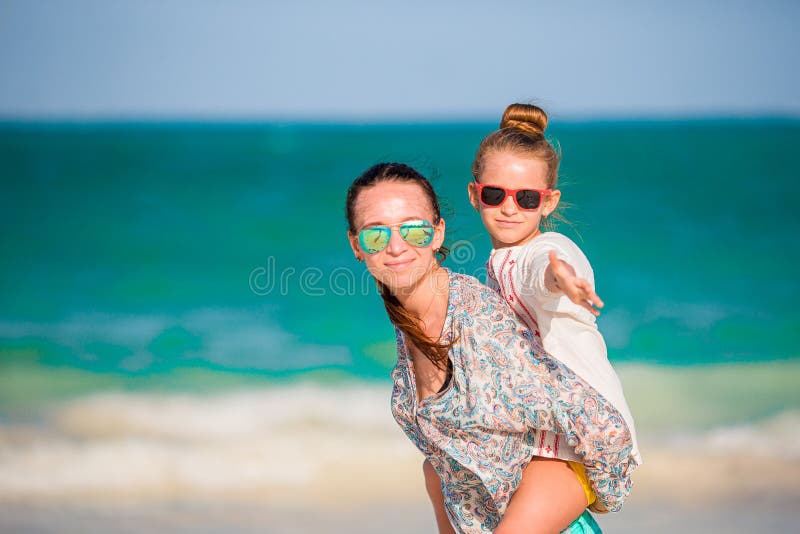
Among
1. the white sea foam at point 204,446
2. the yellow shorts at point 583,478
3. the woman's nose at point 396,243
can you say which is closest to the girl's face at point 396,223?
the woman's nose at point 396,243

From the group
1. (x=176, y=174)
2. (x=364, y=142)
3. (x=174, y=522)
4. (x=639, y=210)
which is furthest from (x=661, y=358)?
(x=364, y=142)

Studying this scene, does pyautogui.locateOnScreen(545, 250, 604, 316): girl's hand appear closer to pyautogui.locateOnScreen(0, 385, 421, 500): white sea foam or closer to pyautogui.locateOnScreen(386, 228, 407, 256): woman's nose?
pyautogui.locateOnScreen(386, 228, 407, 256): woman's nose

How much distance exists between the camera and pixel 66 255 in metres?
17.6

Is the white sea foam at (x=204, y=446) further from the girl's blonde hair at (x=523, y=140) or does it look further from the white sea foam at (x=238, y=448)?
the girl's blonde hair at (x=523, y=140)

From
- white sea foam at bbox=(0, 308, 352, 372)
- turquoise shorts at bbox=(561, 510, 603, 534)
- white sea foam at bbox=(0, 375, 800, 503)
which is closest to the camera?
turquoise shorts at bbox=(561, 510, 603, 534)

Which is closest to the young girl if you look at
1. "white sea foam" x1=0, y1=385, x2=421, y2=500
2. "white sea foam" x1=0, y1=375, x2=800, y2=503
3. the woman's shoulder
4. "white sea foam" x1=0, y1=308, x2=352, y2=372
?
the woman's shoulder

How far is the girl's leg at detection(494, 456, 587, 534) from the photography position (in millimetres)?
2787

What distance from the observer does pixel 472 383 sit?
2771mm

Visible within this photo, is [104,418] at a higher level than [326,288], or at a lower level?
lower

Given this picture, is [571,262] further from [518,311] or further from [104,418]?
[104,418]

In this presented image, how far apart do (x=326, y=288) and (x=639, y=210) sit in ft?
28.5

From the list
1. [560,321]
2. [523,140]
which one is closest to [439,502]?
[560,321]

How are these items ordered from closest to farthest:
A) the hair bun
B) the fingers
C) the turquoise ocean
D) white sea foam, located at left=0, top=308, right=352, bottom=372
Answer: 1. the fingers
2. the hair bun
3. the turquoise ocean
4. white sea foam, located at left=0, top=308, right=352, bottom=372

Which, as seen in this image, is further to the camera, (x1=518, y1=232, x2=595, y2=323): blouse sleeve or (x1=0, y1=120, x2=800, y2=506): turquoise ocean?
(x1=0, y1=120, x2=800, y2=506): turquoise ocean
